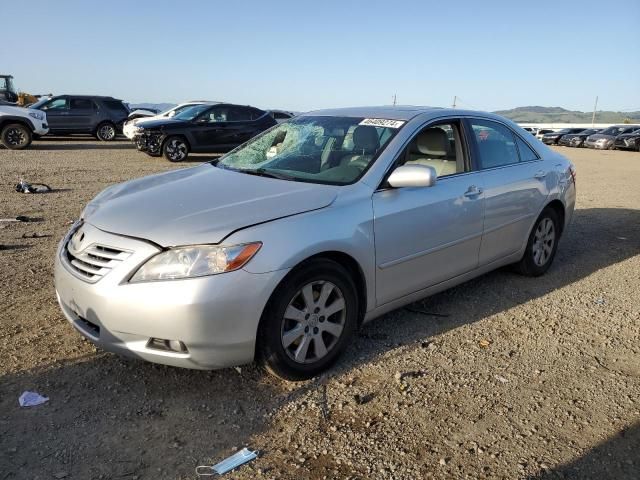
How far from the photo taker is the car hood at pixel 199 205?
9.76 ft

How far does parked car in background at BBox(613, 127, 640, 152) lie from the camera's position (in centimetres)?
3040

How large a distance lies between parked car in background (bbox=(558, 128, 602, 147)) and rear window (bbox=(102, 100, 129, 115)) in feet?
89.7

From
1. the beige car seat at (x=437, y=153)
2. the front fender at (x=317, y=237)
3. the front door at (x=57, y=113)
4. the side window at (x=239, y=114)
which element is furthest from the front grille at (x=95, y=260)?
the front door at (x=57, y=113)

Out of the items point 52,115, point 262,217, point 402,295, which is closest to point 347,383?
point 402,295

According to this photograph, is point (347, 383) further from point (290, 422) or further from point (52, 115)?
point (52, 115)

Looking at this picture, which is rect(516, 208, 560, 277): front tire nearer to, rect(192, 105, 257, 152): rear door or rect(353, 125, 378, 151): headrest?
rect(353, 125, 378, 151): headrest

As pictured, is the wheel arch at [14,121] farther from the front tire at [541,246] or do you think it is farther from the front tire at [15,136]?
the front tire at [541,246]

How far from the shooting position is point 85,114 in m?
19.8

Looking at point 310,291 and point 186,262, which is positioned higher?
point 186,262

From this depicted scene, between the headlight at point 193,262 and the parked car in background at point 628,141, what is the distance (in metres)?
33.1

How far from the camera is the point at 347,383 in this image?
3.31 m

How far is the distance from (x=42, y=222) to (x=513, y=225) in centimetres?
552

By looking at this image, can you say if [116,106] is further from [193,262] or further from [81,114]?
[193,262]

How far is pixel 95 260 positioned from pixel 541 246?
4060 millimetres
